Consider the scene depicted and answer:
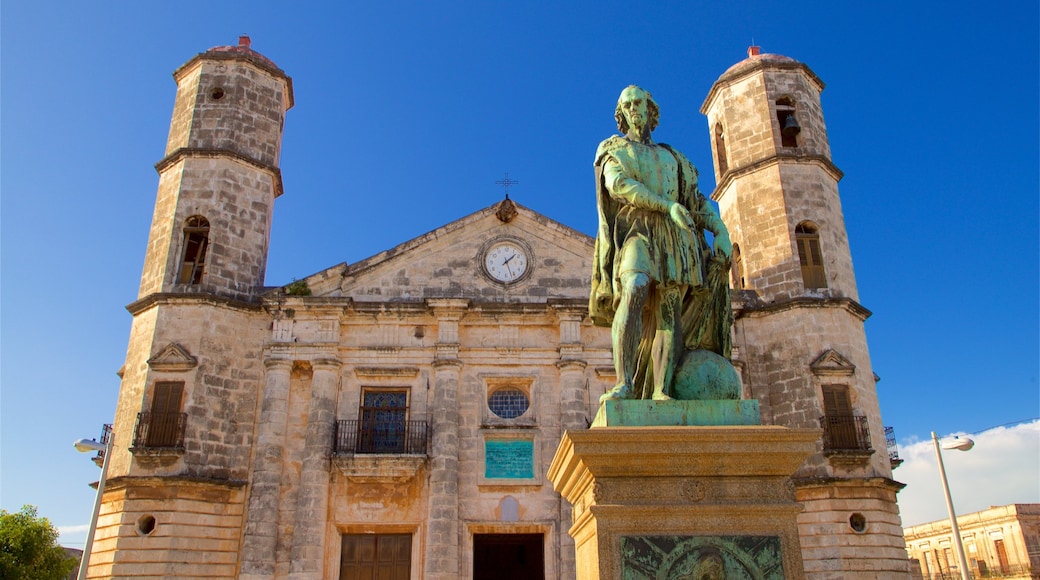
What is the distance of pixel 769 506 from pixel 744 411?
0.58 meters

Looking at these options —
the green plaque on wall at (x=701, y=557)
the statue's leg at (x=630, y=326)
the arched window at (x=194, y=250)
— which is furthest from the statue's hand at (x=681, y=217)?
the arched window at (x=194, y=250)

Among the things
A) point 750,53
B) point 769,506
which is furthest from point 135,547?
point 750,53

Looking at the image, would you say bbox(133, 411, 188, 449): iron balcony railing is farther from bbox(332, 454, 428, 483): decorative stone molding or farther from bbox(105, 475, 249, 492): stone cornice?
bbox(332, 454, 428, 483): decorative stone molding

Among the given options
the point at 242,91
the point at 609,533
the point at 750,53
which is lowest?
the point at 609,533

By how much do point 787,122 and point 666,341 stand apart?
17.1m

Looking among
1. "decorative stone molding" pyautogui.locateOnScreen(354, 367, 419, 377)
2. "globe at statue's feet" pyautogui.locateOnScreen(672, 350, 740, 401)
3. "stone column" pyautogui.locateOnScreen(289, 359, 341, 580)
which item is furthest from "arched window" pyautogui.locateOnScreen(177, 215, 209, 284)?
"globe at statue's feet" pyautogui.locateOnScreen(672, 350, 740, 401)

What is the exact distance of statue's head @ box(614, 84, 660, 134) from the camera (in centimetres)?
595

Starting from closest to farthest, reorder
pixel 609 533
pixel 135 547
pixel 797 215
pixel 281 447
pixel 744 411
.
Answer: pixel 609 533, pixel 744 411, pixel 135 547, pixel 281 447, pixel 797 215

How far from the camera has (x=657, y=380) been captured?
205 inches

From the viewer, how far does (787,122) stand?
68.1 ft

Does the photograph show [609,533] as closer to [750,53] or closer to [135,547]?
[135,547]

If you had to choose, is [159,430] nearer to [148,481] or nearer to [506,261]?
[148,481]

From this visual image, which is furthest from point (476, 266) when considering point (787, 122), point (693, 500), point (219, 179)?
point (693, 500)

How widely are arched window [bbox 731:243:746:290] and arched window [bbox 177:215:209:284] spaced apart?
12.6 m
